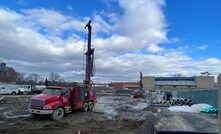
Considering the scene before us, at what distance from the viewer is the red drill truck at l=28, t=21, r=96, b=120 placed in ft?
53.2

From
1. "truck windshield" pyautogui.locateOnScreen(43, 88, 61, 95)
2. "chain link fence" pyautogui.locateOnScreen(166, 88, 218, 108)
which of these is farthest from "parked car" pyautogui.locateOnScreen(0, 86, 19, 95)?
"chain link fence" pyautogui.locateOnScreen(166, 88, 218, 108)

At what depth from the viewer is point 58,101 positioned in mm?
17156

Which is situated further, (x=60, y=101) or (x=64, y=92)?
(x=64, y=92)

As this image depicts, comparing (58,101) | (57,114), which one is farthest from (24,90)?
(57,114)

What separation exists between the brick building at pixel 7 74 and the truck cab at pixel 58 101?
87106mm

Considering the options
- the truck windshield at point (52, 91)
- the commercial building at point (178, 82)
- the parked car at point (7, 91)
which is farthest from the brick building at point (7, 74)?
the truck windshield at point (52, 91)

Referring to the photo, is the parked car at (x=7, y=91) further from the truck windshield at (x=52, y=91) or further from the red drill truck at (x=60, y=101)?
the truck windshield at (x=52, y=91)

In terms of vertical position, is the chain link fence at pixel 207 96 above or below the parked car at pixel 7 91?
above

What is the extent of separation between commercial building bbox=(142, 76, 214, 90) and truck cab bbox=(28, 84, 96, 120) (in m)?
108

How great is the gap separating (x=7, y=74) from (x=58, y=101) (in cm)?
10060

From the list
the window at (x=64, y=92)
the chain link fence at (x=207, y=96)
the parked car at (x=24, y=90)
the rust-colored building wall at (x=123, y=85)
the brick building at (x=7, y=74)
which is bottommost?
the rust-colored building wall at (x=123, y=85)

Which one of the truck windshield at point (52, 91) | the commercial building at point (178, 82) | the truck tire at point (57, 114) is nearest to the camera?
the truck tire at point (57, 114)

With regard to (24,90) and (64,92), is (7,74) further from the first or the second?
(64,92)

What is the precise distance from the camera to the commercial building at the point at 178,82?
122 m
